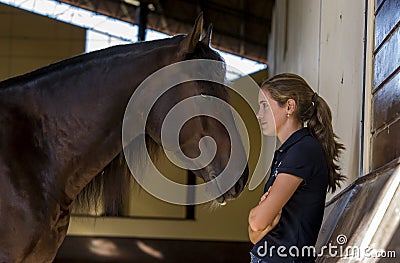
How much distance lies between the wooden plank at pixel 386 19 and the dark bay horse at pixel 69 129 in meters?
0.48

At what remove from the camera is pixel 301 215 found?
1.72m

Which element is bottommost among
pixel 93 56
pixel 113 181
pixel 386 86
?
pixel 113 181

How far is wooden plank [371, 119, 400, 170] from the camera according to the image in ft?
5.74

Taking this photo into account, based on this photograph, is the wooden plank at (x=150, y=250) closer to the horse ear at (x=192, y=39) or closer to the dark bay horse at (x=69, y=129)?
the dark bay horse at (x=69, y=129)

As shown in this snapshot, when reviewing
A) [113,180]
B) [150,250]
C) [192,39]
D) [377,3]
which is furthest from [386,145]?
[150,250]

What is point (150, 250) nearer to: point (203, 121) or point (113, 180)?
point (113, 180)

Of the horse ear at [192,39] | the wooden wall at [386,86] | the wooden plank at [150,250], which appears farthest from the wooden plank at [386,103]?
the wooden plank at [150,250]

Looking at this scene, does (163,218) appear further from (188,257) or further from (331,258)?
(331,258)

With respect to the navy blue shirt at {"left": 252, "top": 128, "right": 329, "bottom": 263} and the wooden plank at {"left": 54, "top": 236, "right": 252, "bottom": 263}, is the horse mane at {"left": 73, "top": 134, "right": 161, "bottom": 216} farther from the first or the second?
the wooden plank at {"left": 54, "top": 236, "right": 252, "bottom": 263}

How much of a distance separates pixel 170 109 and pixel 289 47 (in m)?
3.98

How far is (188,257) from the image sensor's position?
10039 mm

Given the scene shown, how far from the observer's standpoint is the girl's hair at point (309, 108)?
182cm

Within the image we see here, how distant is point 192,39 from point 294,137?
0.51m

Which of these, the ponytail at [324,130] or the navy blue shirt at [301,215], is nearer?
the navy blue shirt at [301,215]
